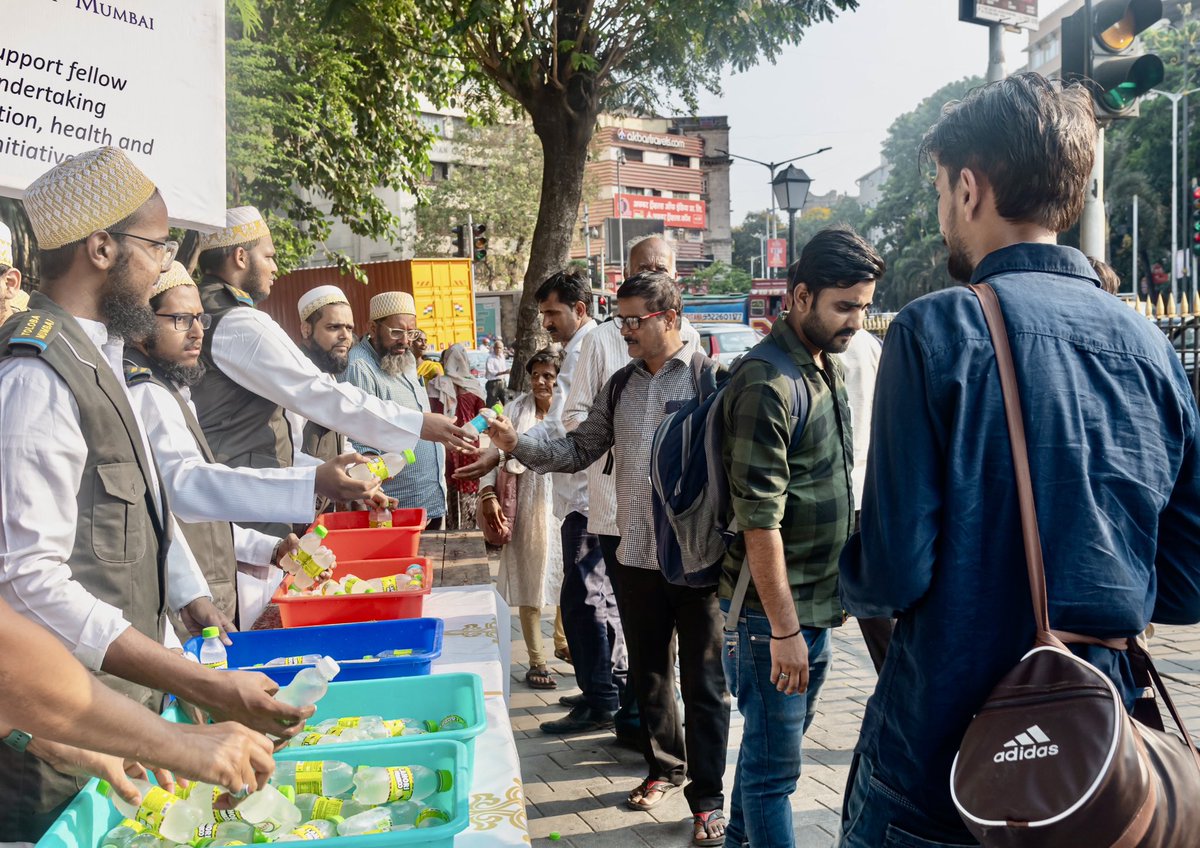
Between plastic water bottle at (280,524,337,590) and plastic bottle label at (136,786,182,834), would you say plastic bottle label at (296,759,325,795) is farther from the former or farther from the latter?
plastic water bottle at (280,524,337,590)

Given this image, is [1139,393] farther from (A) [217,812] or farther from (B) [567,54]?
(B) [567,54]

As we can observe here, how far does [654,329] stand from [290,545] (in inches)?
61.7

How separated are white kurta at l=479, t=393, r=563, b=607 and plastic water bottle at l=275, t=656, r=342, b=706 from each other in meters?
3.56

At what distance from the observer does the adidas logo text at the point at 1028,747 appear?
1405 mm

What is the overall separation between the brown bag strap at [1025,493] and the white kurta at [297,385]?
258cm

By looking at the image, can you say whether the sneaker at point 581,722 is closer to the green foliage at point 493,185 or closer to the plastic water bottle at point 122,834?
the plastic water bottle at point 122,834

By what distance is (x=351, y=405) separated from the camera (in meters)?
3.82

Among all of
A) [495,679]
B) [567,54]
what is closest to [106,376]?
[495,679]

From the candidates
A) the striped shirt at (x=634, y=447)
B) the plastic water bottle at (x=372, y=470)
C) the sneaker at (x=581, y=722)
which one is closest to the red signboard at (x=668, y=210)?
the sneaker at (x=581, y=722)

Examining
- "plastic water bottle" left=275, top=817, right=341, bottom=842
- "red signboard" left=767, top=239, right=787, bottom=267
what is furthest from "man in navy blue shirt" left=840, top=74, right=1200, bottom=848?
"red signboard" left=767, top=239, right=787, bottom=267

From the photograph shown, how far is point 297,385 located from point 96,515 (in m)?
1.79

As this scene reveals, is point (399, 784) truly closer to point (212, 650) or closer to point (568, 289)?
point (212, 650)

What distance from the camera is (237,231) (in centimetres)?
416

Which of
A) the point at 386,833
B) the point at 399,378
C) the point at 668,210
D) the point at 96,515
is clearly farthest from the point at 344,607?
the point at 668,210
